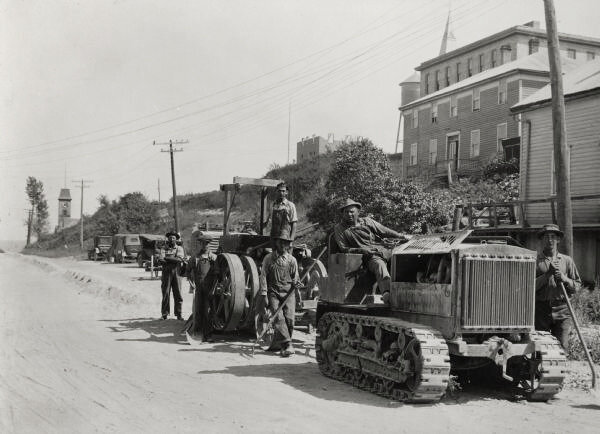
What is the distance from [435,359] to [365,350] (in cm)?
152

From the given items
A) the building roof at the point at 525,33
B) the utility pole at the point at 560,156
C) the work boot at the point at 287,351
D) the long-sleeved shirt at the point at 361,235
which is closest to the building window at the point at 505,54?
the building roof at the point at 525,33

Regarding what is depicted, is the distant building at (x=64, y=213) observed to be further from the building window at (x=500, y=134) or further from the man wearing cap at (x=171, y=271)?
the man wearing cap at (x=171, y=271)

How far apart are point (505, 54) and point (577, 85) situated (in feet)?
79.4

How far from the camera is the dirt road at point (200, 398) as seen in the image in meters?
6.37

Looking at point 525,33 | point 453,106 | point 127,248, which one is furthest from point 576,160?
point 127,248

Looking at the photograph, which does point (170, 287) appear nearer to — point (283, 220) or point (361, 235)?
point (283, 220)

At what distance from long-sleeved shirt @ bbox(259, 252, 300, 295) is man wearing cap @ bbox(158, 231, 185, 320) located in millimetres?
4479

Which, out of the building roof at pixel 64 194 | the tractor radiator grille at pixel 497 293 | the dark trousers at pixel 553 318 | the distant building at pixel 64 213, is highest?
the building roof at pixel 64 194

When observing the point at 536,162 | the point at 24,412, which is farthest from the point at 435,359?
the point at 536,162

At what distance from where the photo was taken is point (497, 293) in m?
7.46

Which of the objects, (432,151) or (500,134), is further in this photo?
(432,151)

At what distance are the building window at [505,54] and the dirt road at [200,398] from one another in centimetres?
3931

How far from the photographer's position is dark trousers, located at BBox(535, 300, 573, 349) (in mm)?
8586

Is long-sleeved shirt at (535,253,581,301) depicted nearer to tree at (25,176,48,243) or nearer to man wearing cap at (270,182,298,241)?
man wearing cap at (270,182,298,241)
